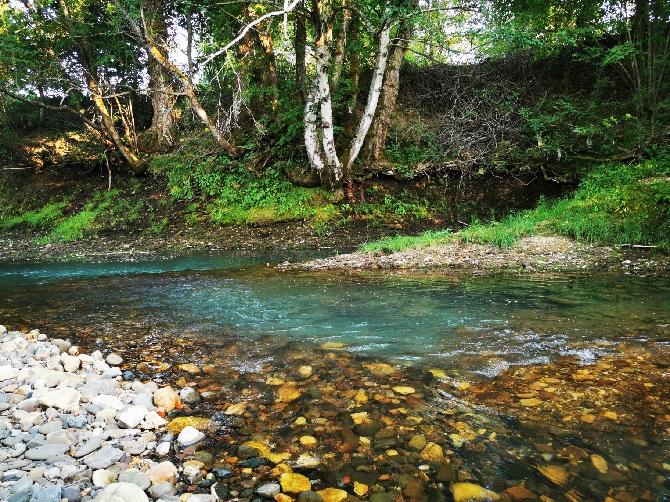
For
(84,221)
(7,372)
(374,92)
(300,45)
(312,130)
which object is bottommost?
(7,372)

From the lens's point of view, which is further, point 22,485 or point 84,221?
point 84,221

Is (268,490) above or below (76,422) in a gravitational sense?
A: below

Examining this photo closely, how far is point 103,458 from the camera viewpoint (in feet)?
8.30

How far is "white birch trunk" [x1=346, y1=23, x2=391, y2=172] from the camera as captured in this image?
12164 millimetres

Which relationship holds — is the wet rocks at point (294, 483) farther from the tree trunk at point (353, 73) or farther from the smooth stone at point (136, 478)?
the tree trunk at point (353, 73)

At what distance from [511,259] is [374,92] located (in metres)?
6.93

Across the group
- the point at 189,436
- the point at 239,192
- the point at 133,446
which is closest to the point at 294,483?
the point at 189,436

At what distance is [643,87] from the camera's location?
12266mm

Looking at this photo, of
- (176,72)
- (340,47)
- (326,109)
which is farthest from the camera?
(340,47)

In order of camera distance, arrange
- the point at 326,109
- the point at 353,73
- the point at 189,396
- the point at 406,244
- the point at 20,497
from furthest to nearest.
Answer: the point at 353,73 < the point at 326,109 < the point at 406,244 < the point at 189,396 < the point at 20,497

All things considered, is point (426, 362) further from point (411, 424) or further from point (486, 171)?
point (486, 171)

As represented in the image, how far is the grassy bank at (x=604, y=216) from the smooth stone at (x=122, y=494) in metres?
8.30

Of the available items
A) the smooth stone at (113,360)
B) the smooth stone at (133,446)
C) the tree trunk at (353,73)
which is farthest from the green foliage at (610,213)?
the smooth stone at (133,446)

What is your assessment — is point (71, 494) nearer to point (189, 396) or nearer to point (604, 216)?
point (189, 396)
